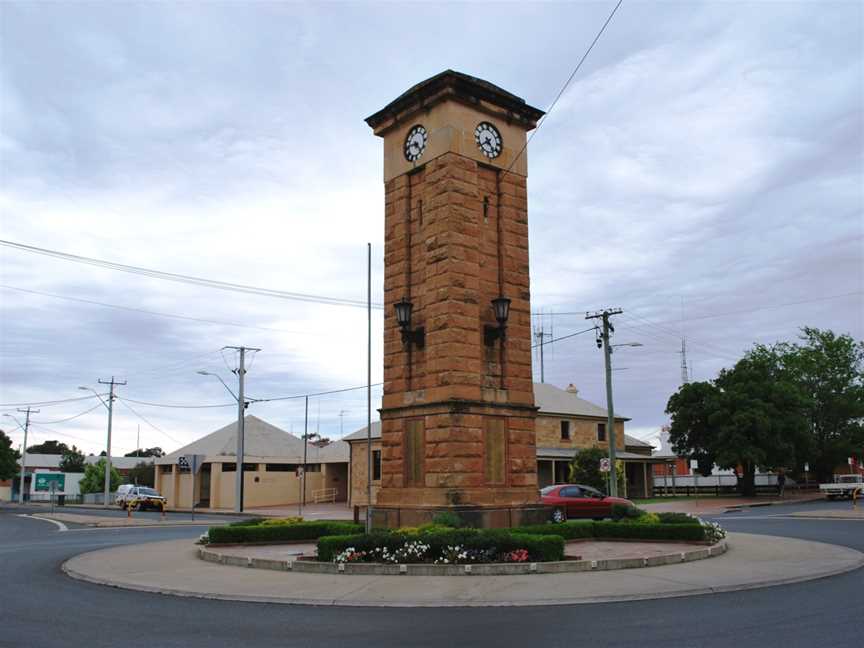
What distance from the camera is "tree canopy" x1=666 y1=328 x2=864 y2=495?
5016cm

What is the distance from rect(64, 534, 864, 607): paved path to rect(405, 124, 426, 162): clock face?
11.9 m

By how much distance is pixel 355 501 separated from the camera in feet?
160

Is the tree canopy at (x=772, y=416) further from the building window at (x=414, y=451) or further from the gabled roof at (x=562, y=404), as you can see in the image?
the building window at (x=414, y=451)

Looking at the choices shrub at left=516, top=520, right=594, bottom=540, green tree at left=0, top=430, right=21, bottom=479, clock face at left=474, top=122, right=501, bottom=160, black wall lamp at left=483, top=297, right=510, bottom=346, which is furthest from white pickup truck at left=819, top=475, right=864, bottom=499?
green tree at left=0, top=430, right=21, bottom=479

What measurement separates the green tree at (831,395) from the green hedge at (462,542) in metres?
50.8

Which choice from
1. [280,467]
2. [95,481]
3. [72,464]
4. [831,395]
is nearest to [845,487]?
[831,395]

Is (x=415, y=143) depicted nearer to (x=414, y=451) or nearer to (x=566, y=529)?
(x=414, y=451)

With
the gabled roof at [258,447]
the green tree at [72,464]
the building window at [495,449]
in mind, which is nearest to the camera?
the building window at [495,449]

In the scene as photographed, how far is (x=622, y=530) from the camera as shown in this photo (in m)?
20.6

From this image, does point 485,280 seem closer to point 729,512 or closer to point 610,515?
point 610,515

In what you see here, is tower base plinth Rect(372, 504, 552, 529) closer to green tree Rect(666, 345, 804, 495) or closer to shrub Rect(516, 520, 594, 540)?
shrub Rect(516, 520, 594, 540)

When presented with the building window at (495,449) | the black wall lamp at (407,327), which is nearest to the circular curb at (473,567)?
the building window at (495,449)

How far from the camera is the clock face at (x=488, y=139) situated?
21.7 meters

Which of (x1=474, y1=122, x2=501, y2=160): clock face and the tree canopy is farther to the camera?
the tree canopy
